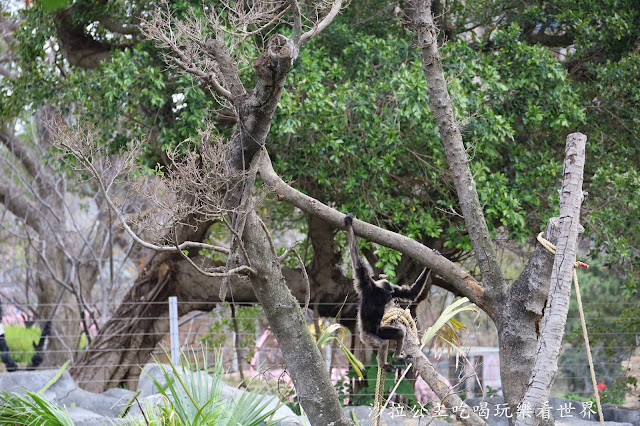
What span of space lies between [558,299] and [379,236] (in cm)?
147

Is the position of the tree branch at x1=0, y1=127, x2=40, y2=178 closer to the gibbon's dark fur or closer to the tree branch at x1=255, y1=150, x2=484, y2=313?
the tree branch at x1=255, y1=150, x2=484, y2=313

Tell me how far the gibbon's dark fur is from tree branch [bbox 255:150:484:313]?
19 centimetres

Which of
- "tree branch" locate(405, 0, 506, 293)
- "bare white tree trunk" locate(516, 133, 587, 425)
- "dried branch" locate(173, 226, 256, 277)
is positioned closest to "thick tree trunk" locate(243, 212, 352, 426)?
"dried branch" locate(173, 226, 256, 277)

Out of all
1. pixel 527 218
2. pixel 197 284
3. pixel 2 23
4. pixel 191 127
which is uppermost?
pixel 2 23

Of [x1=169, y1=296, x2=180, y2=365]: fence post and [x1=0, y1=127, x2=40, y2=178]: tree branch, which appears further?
[x1=0, y1=127, x2=40, y2=178]: tree branch

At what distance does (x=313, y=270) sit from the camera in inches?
353

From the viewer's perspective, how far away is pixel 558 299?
345 cm

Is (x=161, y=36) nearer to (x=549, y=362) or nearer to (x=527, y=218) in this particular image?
(x=549, y=362)

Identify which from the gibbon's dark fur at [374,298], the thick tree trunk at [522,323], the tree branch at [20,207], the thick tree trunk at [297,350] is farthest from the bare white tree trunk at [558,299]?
the tree branch at [20,207]

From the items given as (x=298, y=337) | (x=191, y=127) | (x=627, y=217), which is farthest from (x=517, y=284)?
(x=191, y=127)

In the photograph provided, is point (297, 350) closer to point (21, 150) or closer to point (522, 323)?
point (522, 323)

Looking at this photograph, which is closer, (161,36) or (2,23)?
(161,36)

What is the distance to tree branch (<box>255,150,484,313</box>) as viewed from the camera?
14.9 ft

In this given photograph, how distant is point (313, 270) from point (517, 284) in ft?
16.0
